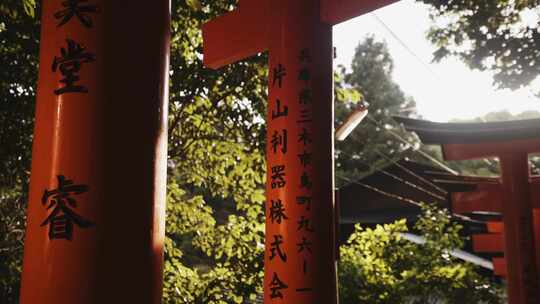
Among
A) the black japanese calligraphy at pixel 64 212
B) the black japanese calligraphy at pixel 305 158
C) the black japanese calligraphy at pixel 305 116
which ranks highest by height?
the black japanese calligraphy at pixel 305 116

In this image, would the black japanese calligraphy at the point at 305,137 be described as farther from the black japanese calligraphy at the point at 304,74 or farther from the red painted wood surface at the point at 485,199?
the red painted wood surface at the point at 485,199

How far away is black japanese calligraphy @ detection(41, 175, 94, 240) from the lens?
1410 millimetres

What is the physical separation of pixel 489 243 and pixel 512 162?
146 inches

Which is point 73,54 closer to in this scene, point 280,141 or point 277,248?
point 280,141

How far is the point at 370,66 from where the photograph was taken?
114 feet

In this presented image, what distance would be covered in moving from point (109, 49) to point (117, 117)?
22 centimetres

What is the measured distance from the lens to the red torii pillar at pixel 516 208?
6.82 metres

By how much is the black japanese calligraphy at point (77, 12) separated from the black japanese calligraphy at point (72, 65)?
2.9 inches

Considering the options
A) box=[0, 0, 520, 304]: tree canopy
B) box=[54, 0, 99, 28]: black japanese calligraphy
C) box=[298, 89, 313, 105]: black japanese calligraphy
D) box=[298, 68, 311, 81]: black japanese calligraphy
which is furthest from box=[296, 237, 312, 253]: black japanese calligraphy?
box=[0, 0, 520, 304]: tree canopy

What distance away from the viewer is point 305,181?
3092 millimetres

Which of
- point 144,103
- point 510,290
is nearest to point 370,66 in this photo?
point 510,290

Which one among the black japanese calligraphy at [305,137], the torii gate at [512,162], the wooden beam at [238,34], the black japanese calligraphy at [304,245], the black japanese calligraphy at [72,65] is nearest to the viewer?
A: the black japanese calligraphy at [72,65]

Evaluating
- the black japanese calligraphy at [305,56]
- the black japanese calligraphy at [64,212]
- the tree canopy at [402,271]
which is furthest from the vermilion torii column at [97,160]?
the tree canopy at [402,271]

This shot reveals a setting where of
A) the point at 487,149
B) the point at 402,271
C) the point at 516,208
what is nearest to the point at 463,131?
the point at 487,149
